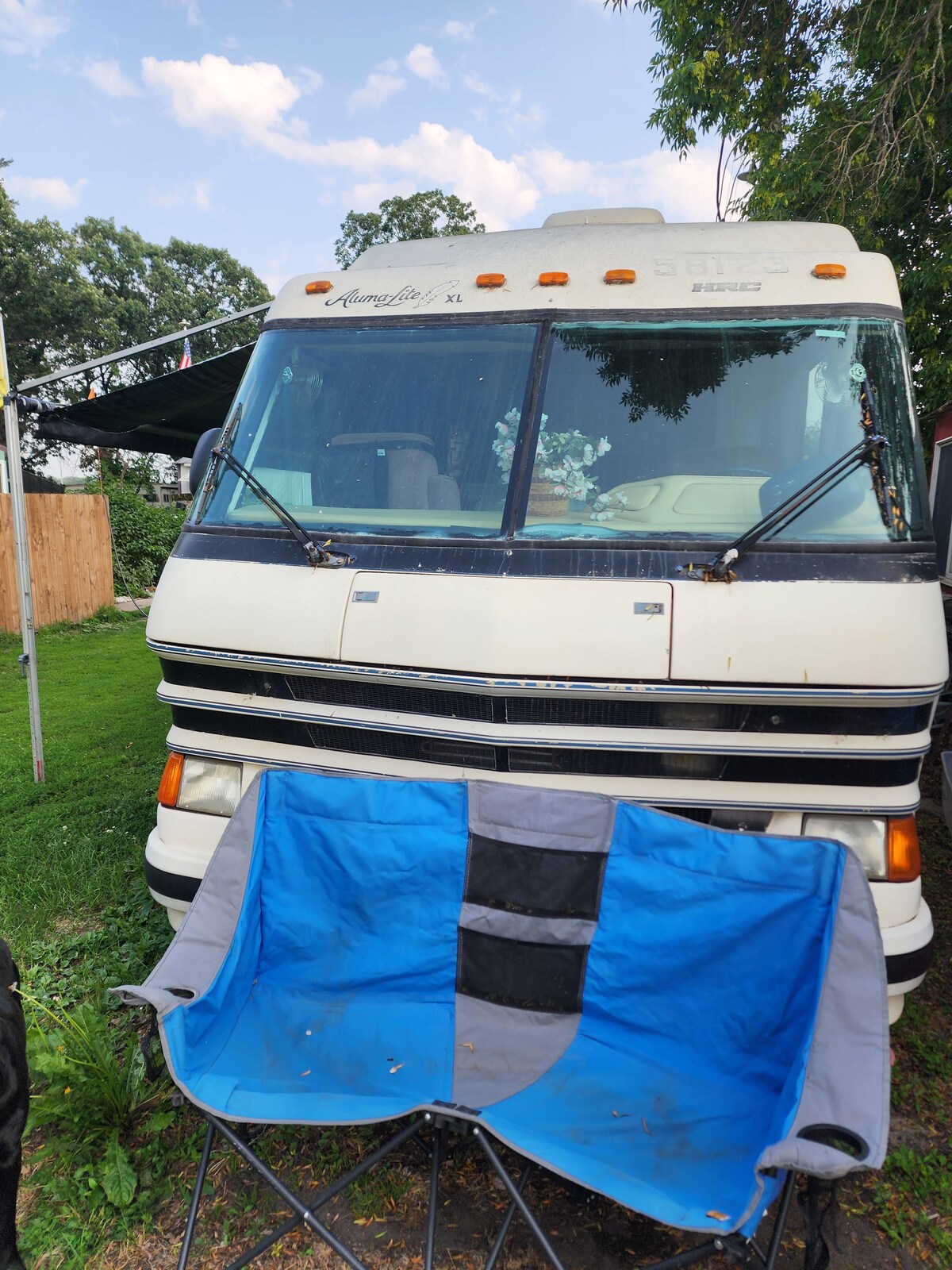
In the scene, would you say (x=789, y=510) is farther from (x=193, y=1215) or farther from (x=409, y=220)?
(x=409, y=220)

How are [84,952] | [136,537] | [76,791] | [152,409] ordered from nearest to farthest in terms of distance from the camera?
[84,952] < [76,791] < [152,409] < [136,537]

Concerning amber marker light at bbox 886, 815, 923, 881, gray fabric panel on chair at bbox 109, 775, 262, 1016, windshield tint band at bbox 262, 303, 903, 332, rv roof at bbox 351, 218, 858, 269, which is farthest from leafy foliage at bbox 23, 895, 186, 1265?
rv roof at bbox 351, 218, 858, 269

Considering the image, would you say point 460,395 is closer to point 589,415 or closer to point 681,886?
point 589,415

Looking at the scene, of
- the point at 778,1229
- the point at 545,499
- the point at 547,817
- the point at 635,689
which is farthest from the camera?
the point at 545,499

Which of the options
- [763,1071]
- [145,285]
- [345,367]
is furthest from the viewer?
[145,285]

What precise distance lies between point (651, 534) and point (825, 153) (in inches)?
232

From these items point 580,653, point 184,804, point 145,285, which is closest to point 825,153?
point 580,653

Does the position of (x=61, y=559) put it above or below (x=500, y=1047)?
above

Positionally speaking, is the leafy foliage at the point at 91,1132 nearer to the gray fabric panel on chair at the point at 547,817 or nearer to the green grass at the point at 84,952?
the green grass at the point at 84,952

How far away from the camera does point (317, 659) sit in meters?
Answer: 2.67

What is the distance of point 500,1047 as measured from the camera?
8.25 feet

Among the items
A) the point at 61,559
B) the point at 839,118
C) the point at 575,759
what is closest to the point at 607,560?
the point at 575,759

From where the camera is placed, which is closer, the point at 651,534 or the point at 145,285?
the point at 651,534

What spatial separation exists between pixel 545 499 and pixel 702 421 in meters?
0.63
